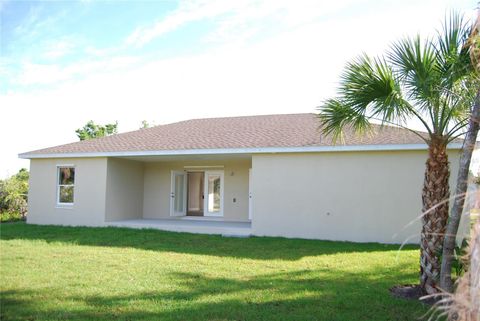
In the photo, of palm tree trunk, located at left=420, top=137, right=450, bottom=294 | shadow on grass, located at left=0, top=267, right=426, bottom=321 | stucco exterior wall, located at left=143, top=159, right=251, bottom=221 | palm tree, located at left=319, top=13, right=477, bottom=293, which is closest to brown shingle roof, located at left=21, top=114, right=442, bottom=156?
stucco exterior wall, located at left=143, top=159, right=251, bottom=221

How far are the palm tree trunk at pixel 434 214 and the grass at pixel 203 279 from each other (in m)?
0.60

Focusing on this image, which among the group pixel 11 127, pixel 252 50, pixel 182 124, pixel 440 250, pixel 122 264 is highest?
pixel 252 50

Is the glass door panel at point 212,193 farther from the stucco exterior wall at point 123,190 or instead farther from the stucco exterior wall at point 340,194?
the stucco exterior wall at point 340,194

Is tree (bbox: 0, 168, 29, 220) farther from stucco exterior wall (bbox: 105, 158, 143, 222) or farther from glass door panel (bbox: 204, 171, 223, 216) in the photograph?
glass door panel (bbox: 204, 171, 223, 216)

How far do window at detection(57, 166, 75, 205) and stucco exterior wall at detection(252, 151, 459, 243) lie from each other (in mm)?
9195

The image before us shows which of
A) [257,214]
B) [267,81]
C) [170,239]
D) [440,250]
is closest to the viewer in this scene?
[440,250]

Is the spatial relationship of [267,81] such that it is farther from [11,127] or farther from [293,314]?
[293,314]

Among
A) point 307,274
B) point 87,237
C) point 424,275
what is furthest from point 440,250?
point 87,237

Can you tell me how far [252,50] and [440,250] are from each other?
1004 cm

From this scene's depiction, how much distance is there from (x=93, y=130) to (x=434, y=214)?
42.9 meters

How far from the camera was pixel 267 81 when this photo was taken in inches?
805

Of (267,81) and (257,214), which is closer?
(257,214)

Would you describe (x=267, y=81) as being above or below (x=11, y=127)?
above

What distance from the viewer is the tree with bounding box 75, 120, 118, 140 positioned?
141 ft
